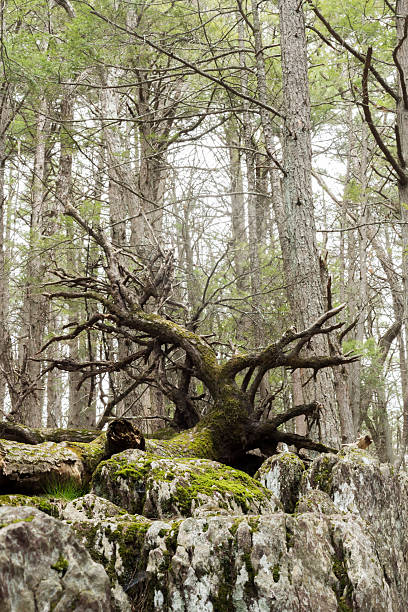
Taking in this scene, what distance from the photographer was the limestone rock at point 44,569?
207cm

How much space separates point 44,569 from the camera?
85.4 inches

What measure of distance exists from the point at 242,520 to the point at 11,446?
8.33ft

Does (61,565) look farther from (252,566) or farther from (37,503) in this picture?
(37,503)

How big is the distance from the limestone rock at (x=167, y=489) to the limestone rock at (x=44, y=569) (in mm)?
1381

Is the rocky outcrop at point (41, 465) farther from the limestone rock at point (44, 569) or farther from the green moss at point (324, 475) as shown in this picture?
the limestone rock at point (44, 569)

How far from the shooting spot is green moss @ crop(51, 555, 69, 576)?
7.22 ft

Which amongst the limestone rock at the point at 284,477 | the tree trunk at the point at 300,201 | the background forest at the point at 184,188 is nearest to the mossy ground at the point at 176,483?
the limestone rock at the point at 284,477

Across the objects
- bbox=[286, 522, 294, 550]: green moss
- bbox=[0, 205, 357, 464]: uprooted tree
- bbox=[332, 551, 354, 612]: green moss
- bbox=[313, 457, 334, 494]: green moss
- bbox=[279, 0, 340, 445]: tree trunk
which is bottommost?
bbox=[332, 551, 354, 612]: green moss

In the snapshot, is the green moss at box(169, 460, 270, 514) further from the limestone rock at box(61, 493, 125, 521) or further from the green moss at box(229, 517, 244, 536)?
the green moss at box(229, 517, 244, 536)

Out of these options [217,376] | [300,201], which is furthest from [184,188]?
[217,376]

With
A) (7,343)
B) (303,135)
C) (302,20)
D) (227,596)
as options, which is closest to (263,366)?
(303,135)

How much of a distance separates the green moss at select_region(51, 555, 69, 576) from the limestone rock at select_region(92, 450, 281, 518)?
4.77 ft

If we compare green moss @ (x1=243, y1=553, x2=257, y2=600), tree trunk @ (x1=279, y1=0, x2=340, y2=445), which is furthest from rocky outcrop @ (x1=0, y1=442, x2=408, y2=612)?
tree trunk @ (x1=279, y1=0, x2=340, y2=445)

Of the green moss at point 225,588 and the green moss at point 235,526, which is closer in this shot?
the green moss at point 225,588
